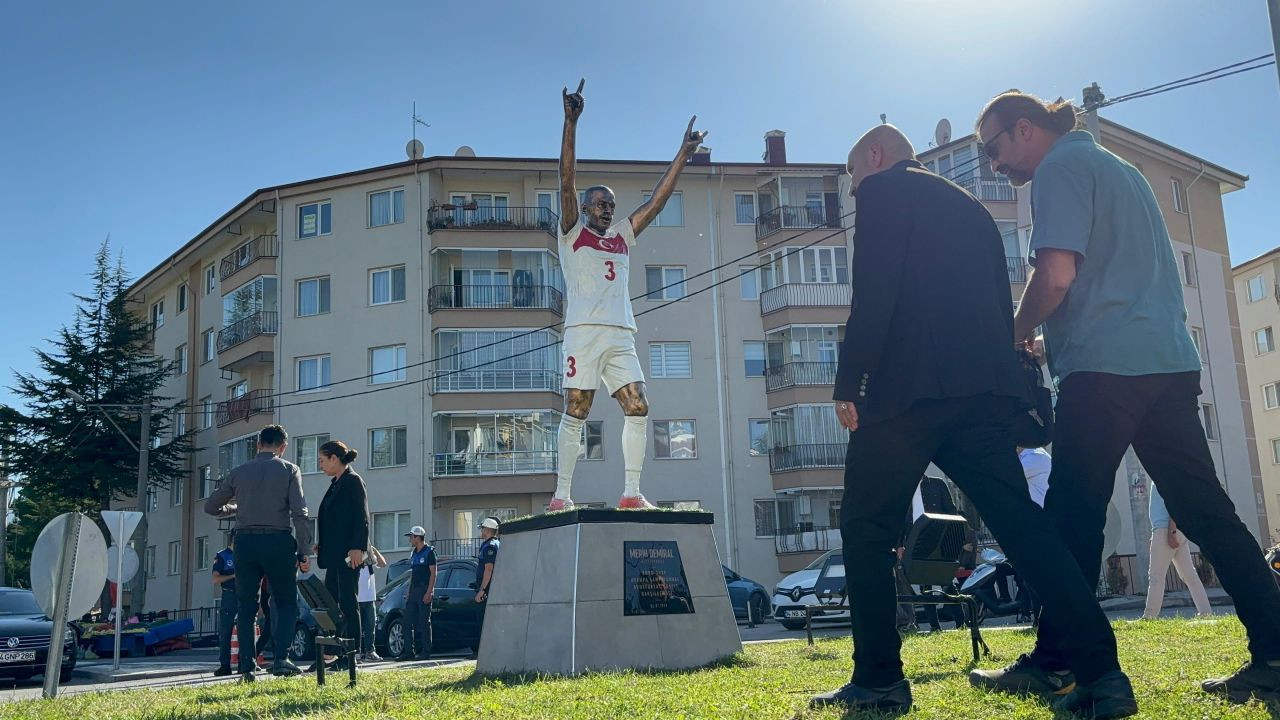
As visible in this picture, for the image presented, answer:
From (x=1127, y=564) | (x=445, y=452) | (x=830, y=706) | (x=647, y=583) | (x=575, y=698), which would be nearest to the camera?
(x=830, y=706)

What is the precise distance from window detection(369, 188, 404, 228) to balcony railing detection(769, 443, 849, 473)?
685 inches

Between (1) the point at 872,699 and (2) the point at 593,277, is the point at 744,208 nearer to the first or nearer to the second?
(2) the point at 593,277

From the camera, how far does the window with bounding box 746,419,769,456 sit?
4419 centimetres

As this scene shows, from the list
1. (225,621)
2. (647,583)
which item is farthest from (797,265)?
(647,583)

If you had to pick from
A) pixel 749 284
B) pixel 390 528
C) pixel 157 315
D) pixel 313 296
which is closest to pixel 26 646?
pixel 390 528

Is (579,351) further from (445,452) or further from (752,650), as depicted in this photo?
(445,452)

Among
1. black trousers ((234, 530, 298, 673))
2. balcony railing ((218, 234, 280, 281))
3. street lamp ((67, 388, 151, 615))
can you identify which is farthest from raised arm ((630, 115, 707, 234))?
balcony railing ((218, 234, 280, 281))

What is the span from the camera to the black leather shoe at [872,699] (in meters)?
4.30

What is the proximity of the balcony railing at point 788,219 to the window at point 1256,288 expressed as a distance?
119 feet

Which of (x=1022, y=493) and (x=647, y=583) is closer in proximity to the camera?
(x=1022, y=493)

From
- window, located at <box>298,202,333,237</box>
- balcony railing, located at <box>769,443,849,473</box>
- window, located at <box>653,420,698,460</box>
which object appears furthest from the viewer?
window, located at <box>298,202,333,237</box>

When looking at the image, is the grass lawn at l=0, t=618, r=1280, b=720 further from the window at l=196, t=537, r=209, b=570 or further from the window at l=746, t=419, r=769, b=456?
the window at l=196, t=537, r=209, b=570

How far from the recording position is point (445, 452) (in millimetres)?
41938

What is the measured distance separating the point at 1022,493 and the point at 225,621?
11.7 metres
